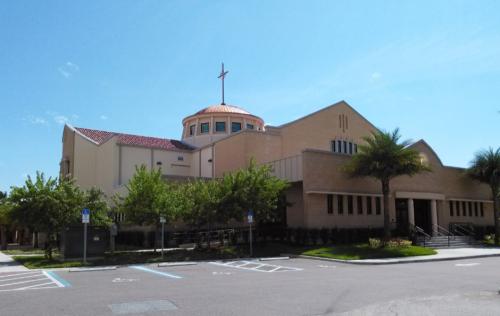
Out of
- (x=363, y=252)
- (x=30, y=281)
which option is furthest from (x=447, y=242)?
(x=30, y=281)

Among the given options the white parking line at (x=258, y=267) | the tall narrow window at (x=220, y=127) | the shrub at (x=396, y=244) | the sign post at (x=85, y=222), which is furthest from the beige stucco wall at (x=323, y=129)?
the sign post at (x=85, y=222)

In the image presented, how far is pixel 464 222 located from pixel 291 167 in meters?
17.2

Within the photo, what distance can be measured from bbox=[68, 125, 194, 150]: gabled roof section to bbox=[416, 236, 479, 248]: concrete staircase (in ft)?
72.9

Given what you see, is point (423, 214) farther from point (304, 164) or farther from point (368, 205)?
point (304, 164)

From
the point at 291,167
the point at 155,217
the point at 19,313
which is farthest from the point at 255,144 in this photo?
the point at 19,313

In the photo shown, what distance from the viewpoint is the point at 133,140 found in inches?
1641

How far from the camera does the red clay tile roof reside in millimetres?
40531

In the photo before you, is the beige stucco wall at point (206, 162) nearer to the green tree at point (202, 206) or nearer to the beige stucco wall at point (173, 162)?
the beige stucco wall at point (173, 162)

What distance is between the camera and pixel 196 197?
85.6 feet

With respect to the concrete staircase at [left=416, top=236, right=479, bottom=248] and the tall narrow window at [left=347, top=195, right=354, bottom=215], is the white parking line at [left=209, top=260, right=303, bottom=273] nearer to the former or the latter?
the tall narrow window at [left=347, top=195, right=354, bottom=215]

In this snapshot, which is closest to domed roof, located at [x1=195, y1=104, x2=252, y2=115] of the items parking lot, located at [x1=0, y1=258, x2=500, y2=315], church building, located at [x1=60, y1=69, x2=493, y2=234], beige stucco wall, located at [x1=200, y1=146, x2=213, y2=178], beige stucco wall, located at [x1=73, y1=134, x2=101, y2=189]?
church building, located at [x1=60, y1=69, x2=493, y2=234]

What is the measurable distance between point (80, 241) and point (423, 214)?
25.8 m

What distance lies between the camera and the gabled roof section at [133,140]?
40.5 metres

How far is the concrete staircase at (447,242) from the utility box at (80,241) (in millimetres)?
19736
